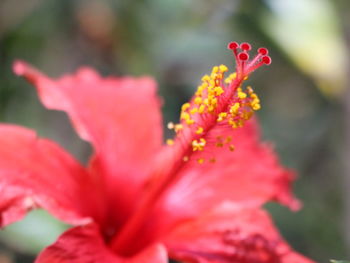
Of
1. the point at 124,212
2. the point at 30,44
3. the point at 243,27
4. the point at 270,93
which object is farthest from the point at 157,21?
the point at 124,212

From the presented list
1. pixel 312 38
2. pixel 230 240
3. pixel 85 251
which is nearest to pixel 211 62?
pixel 312 38

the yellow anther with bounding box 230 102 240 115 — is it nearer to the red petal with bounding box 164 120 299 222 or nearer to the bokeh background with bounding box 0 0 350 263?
the red petal with bounding box 164 120 299 222

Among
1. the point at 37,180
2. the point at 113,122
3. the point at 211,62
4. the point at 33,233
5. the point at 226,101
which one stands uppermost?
the point at 226,101

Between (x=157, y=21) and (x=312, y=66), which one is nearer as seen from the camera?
(x=312, y=66)

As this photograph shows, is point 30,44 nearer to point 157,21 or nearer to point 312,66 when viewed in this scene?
point 157,21

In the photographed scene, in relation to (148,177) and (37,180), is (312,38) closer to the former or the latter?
(148,177)

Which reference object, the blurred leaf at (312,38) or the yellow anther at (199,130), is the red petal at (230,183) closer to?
the yellow anther at (199,130)
